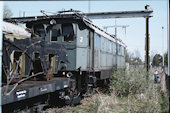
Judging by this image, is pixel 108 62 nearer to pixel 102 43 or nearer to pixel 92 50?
pixel 102 43

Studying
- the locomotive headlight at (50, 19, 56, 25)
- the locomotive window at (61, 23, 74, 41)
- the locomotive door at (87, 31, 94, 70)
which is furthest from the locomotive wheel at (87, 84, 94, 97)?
the locomotive headlight at (50, 19, 56, 25)

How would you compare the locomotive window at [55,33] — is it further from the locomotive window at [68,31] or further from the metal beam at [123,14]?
the metal beam at [123,14]

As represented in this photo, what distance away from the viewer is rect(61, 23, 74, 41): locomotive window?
905cm

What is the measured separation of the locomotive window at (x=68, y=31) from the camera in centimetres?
905

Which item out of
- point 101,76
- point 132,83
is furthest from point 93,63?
point 132,83

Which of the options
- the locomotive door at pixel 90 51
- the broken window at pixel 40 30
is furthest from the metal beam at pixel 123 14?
the broken window at pixel 40 30

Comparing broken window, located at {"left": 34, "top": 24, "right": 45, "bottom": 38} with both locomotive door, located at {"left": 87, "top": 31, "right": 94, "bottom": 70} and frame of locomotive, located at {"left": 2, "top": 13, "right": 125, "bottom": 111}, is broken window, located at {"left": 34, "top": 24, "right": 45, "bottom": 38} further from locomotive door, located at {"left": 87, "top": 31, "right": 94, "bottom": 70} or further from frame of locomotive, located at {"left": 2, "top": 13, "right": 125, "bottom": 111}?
locomotive door, located at {"left": 87, "top": 31, "right": 94, "bottom": 70}

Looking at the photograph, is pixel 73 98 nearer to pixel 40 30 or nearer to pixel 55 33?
pixel 55 33

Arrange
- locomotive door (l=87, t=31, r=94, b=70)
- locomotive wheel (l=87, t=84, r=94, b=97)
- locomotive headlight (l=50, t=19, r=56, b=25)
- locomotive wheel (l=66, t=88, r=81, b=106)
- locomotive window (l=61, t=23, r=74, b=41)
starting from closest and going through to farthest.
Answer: locomotive wheel (l=66, t=88, r=81, b=106) → locomotive headlight (l=50, t=19, r=56, b=25) → locomotive window (l=61, t=23, r=74, b=41) → locomotive door (l=87, t=31, r=94, b=70) → locomotive wheel (l=87, t=84, r=94, b=97)

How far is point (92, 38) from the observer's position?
10211 millimetres

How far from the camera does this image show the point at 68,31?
9.13 metres

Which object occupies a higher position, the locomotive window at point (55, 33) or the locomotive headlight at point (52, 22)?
the locomotive headlight at point (52, 22)

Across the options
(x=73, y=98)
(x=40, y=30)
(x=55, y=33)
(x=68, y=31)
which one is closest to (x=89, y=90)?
(x=73, y=98)

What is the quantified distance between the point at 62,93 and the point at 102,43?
5076 millimetres
